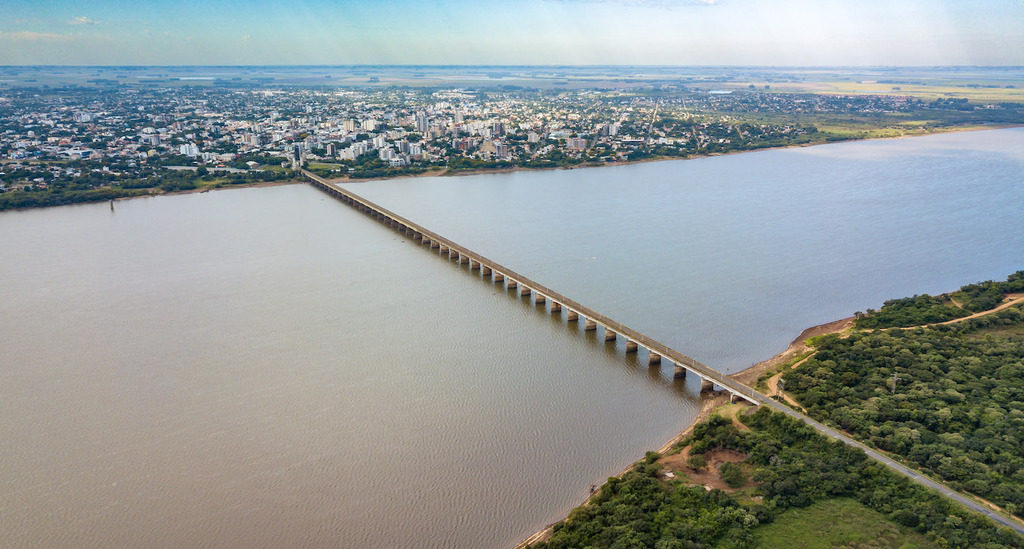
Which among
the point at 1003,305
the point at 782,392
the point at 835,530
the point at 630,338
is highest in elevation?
the point at 1003,305

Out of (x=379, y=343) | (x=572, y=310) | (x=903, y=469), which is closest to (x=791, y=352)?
(x=572, y=310)

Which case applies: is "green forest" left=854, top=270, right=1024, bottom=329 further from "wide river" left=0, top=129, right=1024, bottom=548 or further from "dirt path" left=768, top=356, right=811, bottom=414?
"dirt path" left=768, top=356, right=811, bottom=414

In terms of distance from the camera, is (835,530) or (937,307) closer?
(835,530)

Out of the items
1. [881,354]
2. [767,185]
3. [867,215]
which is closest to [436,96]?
[767,185]

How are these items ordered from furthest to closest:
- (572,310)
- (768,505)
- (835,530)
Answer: (572,310) → (768,505) → (835,530)

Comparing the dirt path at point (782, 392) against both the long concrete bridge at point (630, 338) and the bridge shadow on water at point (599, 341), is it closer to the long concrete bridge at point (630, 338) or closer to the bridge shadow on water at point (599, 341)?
the long concrete bridge at point (630, 338)

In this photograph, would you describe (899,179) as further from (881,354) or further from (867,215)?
(881,354)

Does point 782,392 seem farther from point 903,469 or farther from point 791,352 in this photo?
point 903,469
